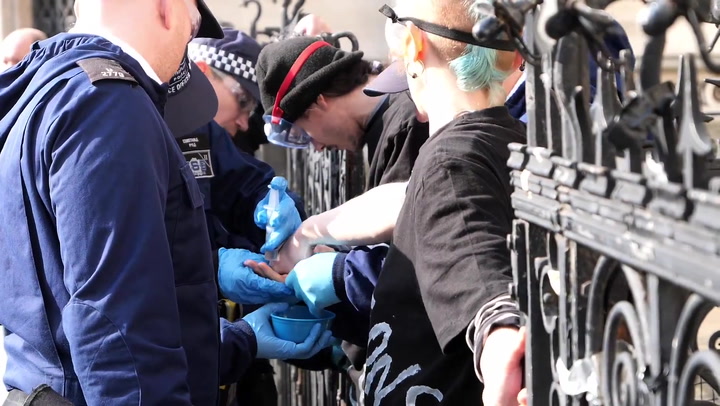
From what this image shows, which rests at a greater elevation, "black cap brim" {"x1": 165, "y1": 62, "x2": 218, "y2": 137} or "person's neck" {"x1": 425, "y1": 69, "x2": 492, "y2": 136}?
"person's neck" {"x1": 425, "y1": 69, "x2": 492, "y2": 136}

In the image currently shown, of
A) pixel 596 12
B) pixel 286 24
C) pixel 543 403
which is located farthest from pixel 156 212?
pixel 286 24

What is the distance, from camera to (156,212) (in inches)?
77.0

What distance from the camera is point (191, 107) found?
307 centimetres

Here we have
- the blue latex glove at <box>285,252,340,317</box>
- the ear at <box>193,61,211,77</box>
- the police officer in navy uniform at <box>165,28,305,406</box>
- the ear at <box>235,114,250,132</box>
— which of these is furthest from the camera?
the ear at <box>235,114,250,132</box>

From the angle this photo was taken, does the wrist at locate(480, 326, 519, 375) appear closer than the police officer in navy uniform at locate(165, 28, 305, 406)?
Yes

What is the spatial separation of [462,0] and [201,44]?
287 centimetres

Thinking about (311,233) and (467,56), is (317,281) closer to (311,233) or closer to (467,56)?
(311,233)

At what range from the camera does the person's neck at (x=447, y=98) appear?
7.02 ft

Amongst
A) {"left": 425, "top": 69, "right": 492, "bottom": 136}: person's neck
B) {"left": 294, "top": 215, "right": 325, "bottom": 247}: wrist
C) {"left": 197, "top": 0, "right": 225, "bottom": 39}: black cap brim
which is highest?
{"left": 197, "top": 0, "right": 225, "bottom": 39}: black cap brim

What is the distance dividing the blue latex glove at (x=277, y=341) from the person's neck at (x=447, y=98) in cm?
135

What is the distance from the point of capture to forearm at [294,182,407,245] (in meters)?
2.58

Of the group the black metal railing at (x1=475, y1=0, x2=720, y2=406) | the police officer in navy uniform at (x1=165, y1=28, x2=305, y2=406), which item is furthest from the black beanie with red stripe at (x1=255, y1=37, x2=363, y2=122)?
the black metal railing at (x1=475, y1=0, x2=720, y2=406)

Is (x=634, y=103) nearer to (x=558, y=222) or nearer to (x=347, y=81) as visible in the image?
(x=558, y=222)

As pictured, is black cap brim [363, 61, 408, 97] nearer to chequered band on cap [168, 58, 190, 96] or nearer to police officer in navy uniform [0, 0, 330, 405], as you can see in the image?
chequered band on cap [168, 58, 190, 96]
